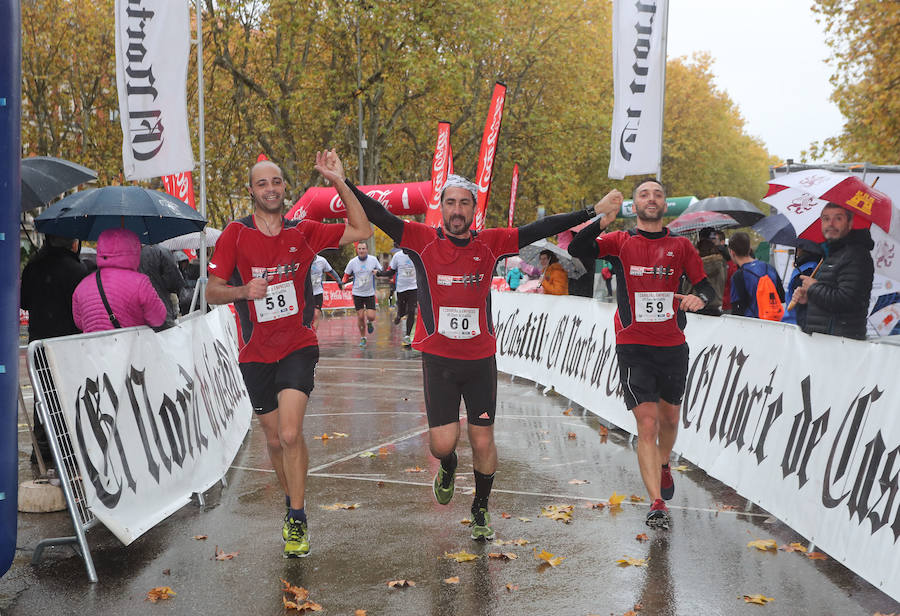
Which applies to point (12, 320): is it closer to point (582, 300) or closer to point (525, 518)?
point (525, 518)

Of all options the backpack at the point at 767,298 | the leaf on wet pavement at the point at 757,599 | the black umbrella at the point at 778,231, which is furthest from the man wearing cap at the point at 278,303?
the black umbrella at the point at 778,231

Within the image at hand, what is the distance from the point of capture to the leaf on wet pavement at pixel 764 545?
19.3 feet

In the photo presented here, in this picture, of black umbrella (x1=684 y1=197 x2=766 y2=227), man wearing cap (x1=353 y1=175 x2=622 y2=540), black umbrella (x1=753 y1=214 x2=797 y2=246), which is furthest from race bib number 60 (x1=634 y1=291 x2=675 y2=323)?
black umbrella (x1=684 y1=197 x2=766 y2=227)

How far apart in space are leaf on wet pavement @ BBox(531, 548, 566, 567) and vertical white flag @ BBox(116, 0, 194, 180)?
22.6 ft

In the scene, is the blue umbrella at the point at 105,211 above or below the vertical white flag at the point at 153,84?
below

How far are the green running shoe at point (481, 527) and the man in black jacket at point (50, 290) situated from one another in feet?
12.6

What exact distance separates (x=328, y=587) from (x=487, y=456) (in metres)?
1.42

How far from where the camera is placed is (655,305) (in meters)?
6.60

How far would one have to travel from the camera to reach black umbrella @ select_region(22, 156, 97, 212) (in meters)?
7.39

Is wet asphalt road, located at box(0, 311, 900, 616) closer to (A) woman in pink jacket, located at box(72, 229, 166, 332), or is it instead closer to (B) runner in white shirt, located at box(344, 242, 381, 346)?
(A) woman in pink jacket, located at box(72, 229, 166, 332)

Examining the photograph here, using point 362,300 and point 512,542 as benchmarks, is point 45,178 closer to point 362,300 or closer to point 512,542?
point 512,542

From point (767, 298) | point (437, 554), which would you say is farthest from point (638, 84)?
point (437, 554)

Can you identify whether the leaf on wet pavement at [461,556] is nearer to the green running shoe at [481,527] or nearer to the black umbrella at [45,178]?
the green running shoe at [481,527]

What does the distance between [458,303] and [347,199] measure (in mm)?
916
